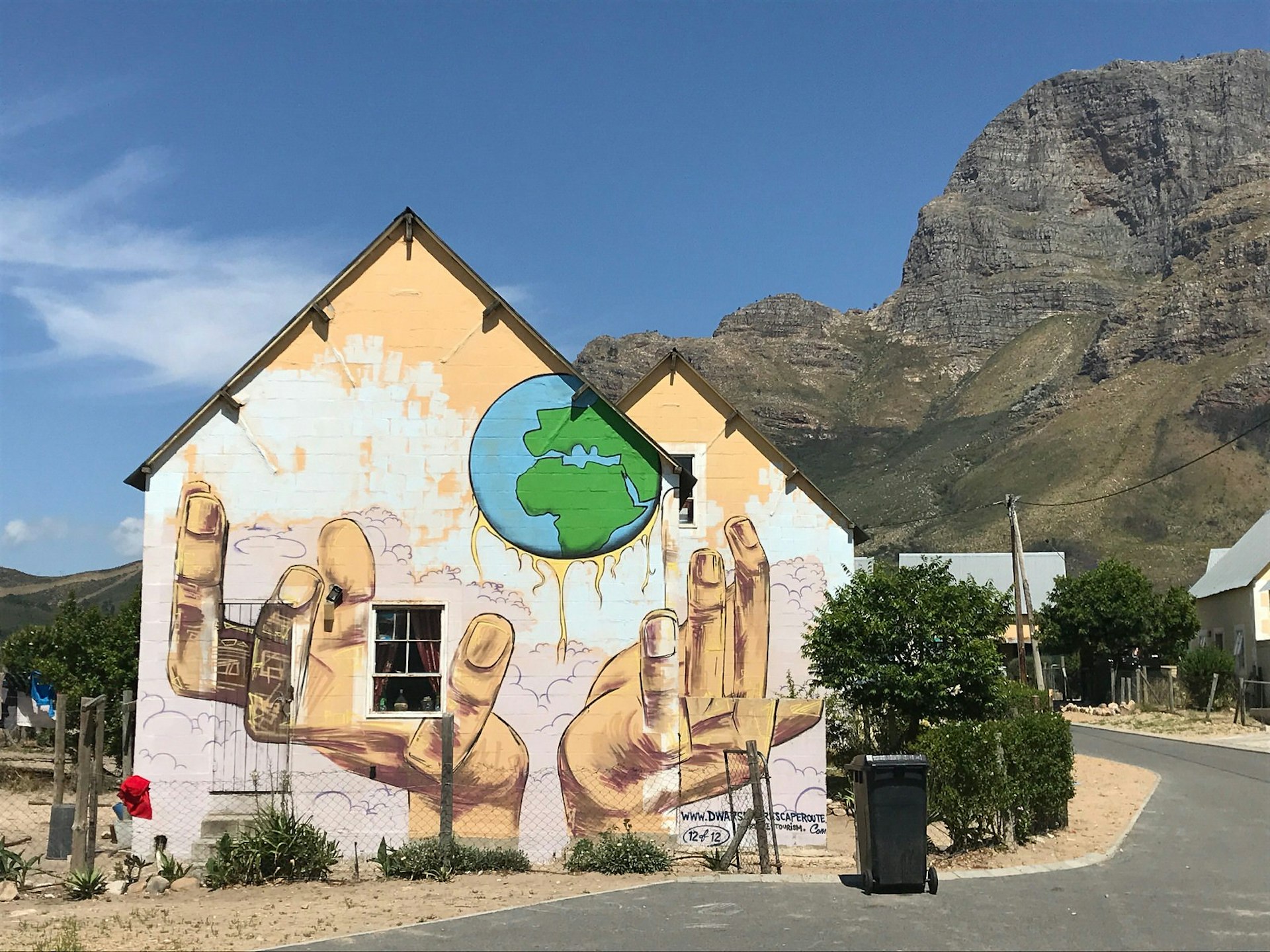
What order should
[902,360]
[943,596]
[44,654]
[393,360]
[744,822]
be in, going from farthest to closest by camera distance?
[902,360]
[44,654]
[943,596]
[393,360]
[744,822]

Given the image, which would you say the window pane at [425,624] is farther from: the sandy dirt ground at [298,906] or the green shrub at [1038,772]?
the green shrub at [1038,772]

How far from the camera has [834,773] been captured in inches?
877

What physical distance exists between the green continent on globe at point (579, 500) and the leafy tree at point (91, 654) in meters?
10.3

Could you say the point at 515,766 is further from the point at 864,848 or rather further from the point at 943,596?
the point at 943,596

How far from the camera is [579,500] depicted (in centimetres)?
1505

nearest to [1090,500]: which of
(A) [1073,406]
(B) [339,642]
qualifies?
(A) [1073,406]

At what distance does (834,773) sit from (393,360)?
12.0 m

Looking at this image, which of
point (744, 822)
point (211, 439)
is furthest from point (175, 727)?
point (744, 822)

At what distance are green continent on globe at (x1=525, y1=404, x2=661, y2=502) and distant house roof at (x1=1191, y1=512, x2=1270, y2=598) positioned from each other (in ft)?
111

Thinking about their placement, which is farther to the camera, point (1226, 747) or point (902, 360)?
point (902, 360)

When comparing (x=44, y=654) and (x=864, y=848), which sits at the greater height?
(x=44, y=654)

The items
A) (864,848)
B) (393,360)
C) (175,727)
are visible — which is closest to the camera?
(864,848)

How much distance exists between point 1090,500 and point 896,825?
9649 cm

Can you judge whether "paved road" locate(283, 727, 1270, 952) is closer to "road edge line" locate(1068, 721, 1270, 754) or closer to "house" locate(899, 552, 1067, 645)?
"road edge line" locate(1068, 721, 1270, 754)
